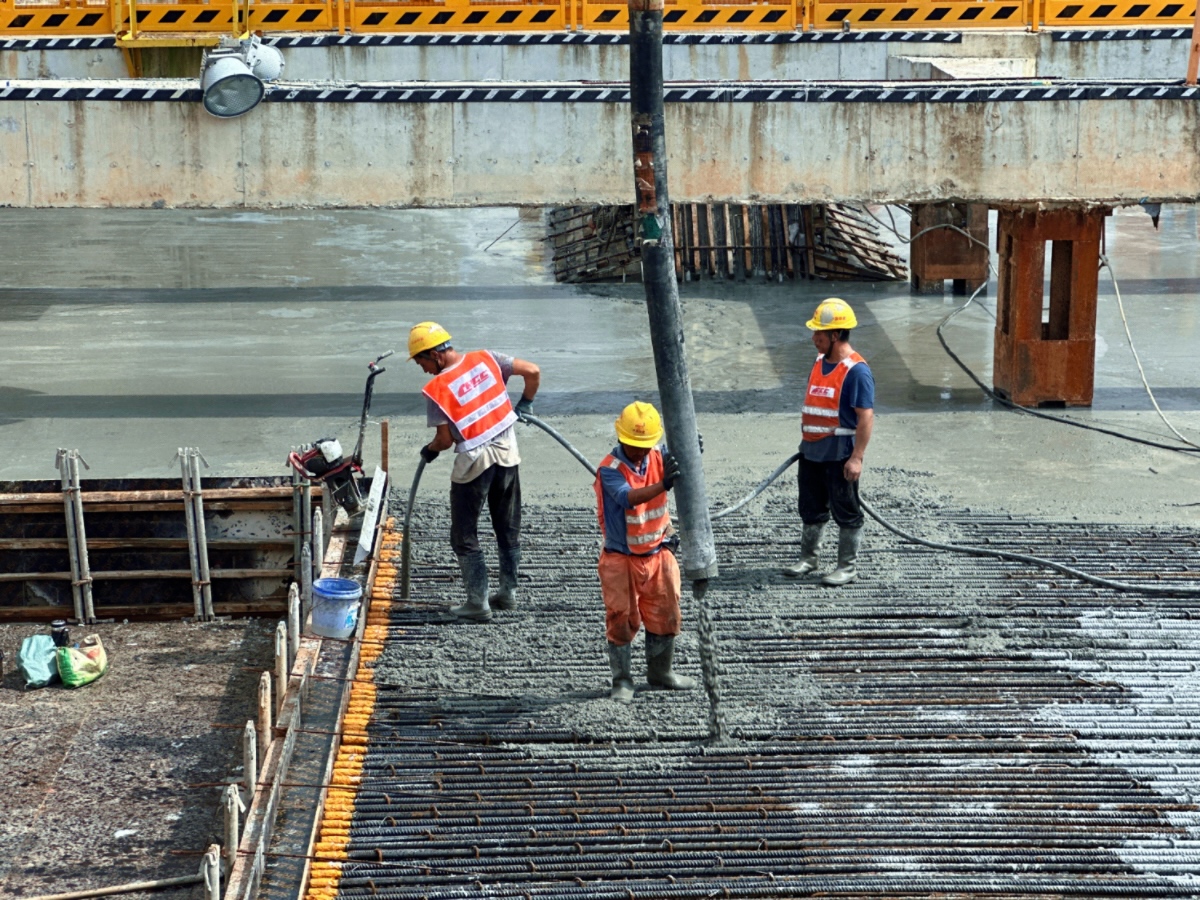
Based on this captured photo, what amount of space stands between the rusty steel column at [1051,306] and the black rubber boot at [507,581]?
587cm

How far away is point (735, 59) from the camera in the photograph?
17.6 m

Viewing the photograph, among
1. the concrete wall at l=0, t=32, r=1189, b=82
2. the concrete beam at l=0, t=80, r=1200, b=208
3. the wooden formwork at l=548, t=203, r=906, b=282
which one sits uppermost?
the concrete wall at l=0, t=32, r=1189, b=82

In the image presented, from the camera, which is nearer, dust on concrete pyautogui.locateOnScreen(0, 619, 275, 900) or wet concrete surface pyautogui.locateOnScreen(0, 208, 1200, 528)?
dust on concrete pyautogui.locateOnScreen(0, 619, 275, 900)

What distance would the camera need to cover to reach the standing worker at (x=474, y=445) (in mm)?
8172

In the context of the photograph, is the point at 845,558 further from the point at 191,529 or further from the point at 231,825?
the point at 231,825

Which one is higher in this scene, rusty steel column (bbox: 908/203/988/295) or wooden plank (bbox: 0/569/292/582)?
rusty steel column (bbox: 908/203/988/295)

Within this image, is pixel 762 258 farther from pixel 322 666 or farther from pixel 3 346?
pixel 322 666

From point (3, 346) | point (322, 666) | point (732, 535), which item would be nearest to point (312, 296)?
point (3, 346)

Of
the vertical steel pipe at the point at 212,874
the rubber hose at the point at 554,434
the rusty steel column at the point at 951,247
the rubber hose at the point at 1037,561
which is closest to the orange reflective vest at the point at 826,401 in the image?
→ the rubber hose at the point at 1037,561

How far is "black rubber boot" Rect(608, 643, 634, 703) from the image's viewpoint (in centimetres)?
733

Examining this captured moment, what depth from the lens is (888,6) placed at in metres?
17.7

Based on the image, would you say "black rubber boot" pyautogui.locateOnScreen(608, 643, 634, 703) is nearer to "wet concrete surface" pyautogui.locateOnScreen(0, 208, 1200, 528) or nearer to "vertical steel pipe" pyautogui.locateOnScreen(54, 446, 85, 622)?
"wet concrete surface" pyautogui.locateOnScreen(0, 208, 1200, 528)

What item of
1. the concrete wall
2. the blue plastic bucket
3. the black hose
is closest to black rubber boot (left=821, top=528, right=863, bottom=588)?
the blue plastic bucket

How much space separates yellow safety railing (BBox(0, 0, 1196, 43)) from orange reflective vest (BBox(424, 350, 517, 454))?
10.4 m
